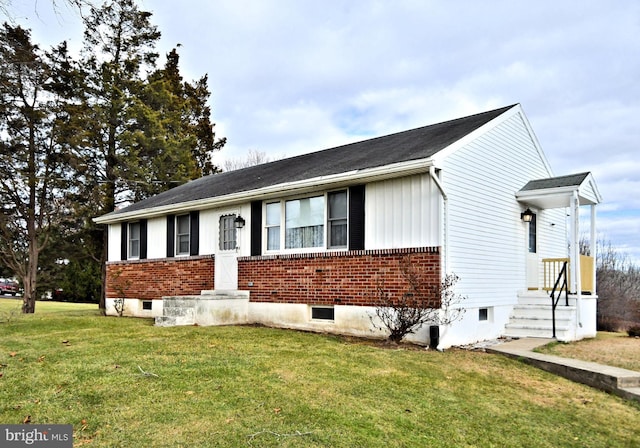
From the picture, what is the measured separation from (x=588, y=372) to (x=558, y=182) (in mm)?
5731

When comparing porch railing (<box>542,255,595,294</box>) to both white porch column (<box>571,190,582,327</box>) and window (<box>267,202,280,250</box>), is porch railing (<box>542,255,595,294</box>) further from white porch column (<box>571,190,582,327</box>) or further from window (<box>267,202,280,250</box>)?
window (<box>267,202,280,250</box>)

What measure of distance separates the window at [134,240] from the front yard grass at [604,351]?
484 inches

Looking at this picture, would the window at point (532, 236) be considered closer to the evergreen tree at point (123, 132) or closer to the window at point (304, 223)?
the window at point (304, 223)

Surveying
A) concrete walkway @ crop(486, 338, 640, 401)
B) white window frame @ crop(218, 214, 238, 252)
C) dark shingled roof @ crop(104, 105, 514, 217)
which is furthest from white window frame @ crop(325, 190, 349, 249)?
concrete walkway @ crop(486, 338, 640, 401)

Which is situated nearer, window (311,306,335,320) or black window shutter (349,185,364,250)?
black window shutter (349,185,364,250)

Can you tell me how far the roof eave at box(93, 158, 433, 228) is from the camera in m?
9.00

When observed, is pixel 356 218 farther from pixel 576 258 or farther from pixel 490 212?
pixel 576 258

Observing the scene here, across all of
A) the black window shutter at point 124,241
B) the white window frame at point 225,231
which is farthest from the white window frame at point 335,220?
the black window shutter at point 124,241

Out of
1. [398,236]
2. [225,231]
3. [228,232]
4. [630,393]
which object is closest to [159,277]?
[225,231]

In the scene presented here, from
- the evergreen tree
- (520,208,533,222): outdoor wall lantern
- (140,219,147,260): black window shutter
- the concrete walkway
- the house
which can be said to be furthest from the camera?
the evergreen tree

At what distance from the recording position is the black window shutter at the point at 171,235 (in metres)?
14.5

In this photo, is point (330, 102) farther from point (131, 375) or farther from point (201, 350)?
point (131, 375)

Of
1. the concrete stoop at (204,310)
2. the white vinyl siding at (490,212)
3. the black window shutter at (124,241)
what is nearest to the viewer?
the white vinyl siding at (490,212)

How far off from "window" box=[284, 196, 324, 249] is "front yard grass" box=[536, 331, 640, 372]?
4916 mm
